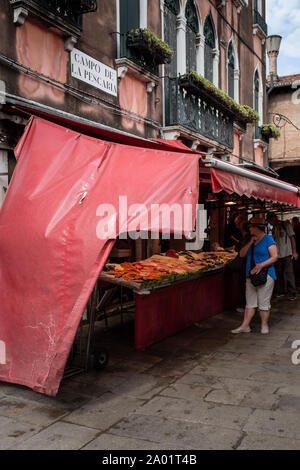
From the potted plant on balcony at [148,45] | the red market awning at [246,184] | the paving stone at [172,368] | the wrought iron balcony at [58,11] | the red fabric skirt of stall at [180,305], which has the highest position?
the potted plant on balcony at [148,45]

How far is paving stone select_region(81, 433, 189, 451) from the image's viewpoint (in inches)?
138

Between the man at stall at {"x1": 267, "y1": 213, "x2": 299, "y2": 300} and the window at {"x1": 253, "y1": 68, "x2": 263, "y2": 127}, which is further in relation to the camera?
the window at {"x1": 253, "y1": 68, "x2": 263, "y2": 127}

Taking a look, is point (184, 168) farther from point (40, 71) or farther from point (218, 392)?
point (40, 71)

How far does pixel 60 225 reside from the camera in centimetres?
471

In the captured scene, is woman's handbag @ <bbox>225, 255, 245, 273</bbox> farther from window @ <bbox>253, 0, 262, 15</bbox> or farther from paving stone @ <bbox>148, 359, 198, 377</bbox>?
window @ <bbox>253, 0, 262, 15</bbox>

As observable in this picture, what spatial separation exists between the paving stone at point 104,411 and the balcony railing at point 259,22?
16.8m

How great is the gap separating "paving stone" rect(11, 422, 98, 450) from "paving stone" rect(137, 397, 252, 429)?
25.5 inches

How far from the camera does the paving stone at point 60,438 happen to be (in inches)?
139

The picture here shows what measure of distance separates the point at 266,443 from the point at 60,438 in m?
1.57

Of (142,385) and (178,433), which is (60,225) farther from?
(178,433)

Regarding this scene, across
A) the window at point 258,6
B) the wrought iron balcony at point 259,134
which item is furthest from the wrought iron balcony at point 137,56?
the window at point 258,6

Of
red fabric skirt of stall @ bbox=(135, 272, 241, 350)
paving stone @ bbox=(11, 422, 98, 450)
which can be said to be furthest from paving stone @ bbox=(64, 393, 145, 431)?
red fabric skirt of stall @ bbox=(135, 272, 241, 350)

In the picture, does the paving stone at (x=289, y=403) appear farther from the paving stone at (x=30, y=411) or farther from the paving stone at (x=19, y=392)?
the paving stone at (x=19, y=392)
